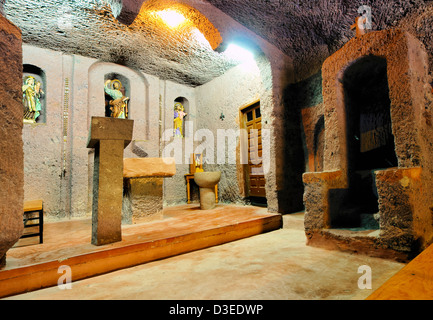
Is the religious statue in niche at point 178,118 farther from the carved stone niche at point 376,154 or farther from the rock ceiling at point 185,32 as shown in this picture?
the carved stone niche at point 376,154

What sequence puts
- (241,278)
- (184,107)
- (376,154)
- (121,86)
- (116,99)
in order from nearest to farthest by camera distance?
(241,278)
(376,154)
(116,99)
(121,86)
(184,107)

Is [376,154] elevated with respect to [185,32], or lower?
lower

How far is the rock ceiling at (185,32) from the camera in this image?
3633 mm

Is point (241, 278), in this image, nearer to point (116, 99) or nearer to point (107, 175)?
point (107, 175)

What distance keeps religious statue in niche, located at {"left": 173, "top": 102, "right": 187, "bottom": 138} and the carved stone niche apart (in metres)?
4.59

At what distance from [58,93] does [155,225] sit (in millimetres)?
3930

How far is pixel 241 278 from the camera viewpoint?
1918 mm

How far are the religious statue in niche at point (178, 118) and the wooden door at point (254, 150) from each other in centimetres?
212

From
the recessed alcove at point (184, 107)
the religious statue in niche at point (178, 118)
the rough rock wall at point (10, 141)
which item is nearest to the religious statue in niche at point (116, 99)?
the religious statue in niche at point (178, 118)

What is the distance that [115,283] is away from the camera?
194 cm

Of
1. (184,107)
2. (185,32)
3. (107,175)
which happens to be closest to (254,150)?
(185,32)

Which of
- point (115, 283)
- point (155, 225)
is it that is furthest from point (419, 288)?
point (155, 225)

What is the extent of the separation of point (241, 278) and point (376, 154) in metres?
2.28
